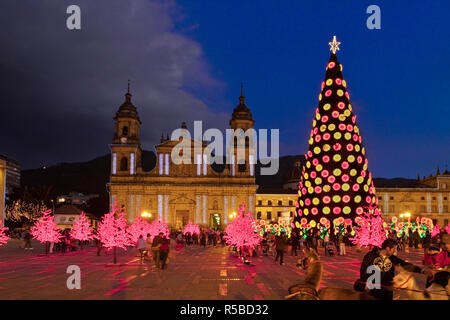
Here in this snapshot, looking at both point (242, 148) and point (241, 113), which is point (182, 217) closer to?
point (242, 148)

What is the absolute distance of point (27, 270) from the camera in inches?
621

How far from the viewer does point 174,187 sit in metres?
63.7

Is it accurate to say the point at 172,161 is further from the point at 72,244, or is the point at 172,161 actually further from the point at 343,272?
the point at 343,272

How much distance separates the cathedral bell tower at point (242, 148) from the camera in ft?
210

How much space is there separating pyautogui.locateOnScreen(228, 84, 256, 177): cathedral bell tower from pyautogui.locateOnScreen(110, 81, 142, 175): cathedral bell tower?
14611 mm

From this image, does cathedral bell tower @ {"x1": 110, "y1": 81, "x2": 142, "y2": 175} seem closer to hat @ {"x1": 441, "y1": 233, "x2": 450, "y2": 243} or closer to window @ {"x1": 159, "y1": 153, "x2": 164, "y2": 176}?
window @ {"x1": 159, "y1": 153, "x2": 164, "y2": 176}

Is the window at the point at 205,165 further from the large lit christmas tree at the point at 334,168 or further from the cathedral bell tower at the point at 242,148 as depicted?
the large lit christmas tree at the point at 334,168

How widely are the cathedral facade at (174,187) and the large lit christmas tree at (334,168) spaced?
107 feet

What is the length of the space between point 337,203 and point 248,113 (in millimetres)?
39145

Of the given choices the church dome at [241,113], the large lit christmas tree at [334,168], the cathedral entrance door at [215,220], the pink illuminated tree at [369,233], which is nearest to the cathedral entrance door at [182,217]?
the cathedral entrance door at [215,220]

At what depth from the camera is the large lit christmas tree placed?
95.2 ft

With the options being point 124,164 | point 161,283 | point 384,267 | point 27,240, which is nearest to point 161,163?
point 124,164

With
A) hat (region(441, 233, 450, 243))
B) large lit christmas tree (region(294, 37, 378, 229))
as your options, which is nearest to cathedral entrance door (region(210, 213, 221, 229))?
large lit christmas tree (region(294, 37, 378, 229))
